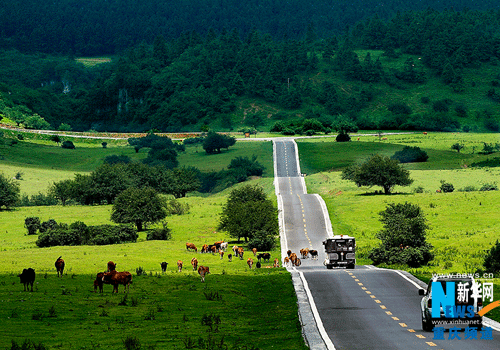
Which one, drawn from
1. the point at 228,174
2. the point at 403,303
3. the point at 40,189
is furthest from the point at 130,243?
the point at 228,174

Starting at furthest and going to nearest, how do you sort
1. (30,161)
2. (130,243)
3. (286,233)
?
(30,161)
(286,233)
(130,243)

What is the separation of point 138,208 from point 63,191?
35726 mm

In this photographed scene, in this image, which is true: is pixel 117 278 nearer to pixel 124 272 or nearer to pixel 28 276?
pixel 124 272

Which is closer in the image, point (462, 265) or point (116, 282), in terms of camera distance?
point (116, 282)

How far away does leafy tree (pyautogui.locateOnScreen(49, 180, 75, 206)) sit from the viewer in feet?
357

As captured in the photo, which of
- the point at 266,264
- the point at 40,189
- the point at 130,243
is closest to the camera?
the point at 266,264

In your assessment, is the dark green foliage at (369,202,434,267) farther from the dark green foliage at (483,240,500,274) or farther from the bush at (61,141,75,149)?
the bush at (61,141,75,149)

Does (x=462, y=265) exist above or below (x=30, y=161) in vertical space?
below

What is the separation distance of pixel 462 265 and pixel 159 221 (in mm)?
45878

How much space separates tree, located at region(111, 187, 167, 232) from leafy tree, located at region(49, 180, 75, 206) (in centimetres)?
3044

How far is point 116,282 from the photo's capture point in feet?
110

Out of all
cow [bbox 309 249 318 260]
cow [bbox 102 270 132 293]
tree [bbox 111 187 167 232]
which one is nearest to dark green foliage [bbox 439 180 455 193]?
tree [bbox 111 187 167 232]

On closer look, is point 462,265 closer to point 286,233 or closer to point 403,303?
point 403,303

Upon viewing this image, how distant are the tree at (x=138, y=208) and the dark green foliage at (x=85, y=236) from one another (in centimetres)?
801
